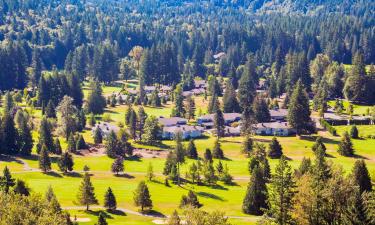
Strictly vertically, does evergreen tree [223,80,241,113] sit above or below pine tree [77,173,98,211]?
above

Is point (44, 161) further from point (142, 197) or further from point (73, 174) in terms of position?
point (142, 197)

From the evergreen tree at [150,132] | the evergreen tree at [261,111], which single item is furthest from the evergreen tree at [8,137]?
the evergreen tree at [261,111]

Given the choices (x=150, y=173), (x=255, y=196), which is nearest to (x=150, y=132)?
(x=150, y=173)

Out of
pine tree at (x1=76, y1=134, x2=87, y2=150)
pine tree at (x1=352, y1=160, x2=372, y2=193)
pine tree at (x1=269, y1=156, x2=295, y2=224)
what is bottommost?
pine tree at (x1=76, y1=134, x2=87, y2=150)

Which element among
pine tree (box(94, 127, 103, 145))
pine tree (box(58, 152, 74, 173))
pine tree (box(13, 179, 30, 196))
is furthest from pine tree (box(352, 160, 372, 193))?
pine tree (box(94, 127, 103, 145))

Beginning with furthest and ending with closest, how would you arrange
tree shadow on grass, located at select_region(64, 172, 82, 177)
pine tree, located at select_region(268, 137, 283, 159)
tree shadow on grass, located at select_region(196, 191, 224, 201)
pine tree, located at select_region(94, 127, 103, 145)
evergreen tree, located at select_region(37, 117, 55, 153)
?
pine tree, located at select_region(94, 127, 103, 145) → pine tree, located at select_region(268, 137, 283, 159) → evergreen tree, located at select_region(37, 117, 55, 153) → tree shadow on grass, located at select_region(64, 172, 82, 177) → tree shadow on grass, located at select_region(196, 191, 224, 201)

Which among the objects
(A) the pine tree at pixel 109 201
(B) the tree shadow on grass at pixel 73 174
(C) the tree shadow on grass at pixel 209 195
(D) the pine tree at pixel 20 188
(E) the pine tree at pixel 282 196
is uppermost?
(E) the pine tree at pixel 282 196

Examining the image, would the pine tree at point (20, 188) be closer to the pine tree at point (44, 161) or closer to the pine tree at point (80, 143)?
the pine tree at point (44, 161)

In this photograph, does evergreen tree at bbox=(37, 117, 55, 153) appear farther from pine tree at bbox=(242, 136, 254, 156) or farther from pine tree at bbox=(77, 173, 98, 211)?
pine tree at bbox=(242, 136, 254, 156)

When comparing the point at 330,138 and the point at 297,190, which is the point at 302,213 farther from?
the point at 330,138
